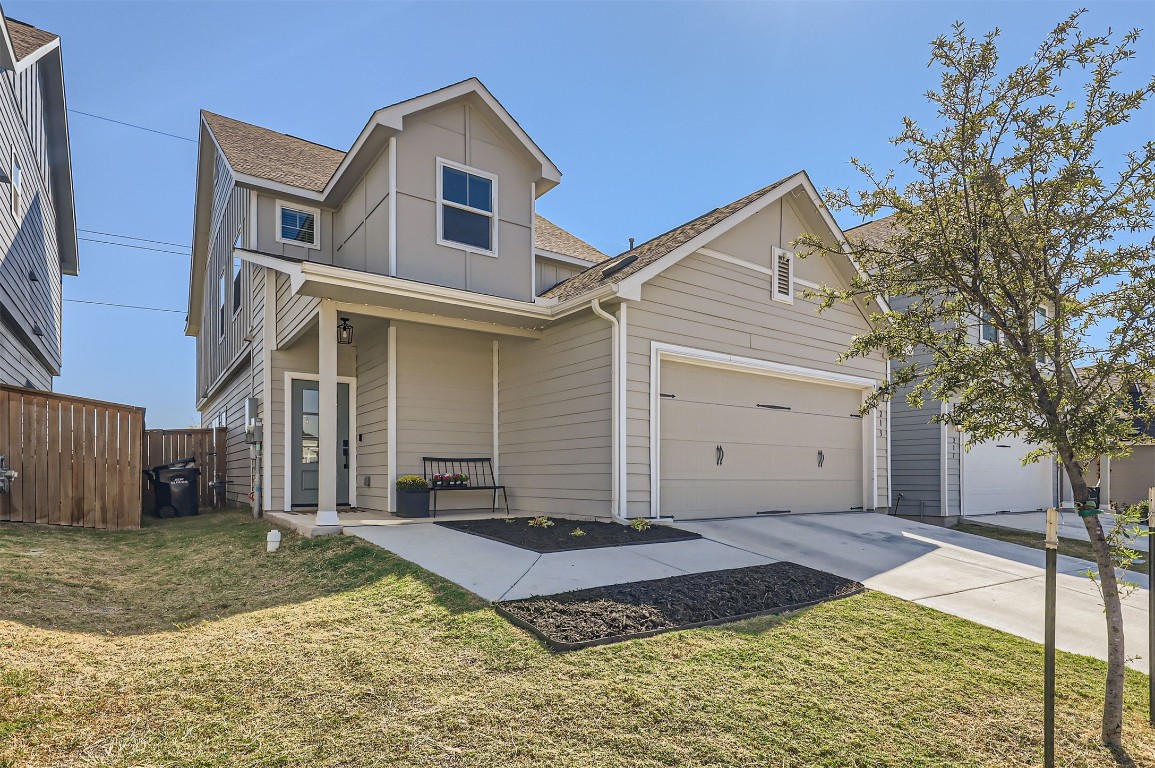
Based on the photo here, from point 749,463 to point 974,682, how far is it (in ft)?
18.2

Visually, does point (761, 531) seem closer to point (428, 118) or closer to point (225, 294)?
point (428, 118)

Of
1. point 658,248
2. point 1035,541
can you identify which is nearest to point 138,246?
point 658,248

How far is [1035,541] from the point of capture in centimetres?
1019

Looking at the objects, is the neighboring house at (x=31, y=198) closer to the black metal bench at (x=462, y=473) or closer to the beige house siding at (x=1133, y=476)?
the black metal bench at (x=462, y=473)

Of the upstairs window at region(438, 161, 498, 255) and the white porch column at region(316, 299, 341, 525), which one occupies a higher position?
the upstairs window at region(438, 161, 498, 255)

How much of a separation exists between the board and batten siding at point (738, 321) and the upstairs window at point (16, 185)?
10602 mm

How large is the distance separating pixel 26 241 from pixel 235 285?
12.2 feet

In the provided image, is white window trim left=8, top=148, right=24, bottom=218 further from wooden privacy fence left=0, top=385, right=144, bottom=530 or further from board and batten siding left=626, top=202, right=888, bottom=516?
board and batten siding left=626, top=202, right=888, bottom=516

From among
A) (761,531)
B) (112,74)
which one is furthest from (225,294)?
(761,531)

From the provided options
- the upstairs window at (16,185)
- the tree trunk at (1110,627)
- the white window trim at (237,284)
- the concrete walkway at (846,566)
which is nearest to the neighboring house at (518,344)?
the white window trim at (237,284)

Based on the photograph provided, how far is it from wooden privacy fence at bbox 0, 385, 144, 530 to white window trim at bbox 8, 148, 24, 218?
409 centimetres

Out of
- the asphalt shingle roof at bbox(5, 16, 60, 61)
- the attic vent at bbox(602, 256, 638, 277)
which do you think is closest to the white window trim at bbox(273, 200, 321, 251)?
the asphalt shingle roof at bbox(5, 16, 60, 61)

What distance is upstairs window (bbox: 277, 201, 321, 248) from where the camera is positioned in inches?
419

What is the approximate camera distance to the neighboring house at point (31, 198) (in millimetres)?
10375
